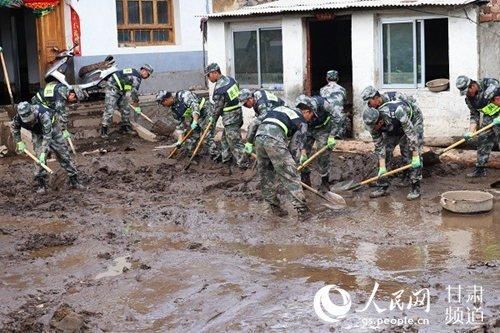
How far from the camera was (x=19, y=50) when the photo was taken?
2061 centimetres

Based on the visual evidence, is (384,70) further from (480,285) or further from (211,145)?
(480,285)

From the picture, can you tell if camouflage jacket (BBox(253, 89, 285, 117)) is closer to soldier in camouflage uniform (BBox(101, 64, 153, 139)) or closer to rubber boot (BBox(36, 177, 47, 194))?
rubber boot (BBox(36, 177, 47, 194))

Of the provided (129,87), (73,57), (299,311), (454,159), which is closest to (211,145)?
(129,87)

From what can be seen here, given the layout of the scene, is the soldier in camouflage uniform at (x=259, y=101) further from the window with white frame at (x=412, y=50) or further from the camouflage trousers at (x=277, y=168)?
the window with white frame at (x=412, y=50)

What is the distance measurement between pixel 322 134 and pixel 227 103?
2355 millimetres

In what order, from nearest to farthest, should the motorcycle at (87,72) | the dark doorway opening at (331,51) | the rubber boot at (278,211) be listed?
the rubber boot at (278,211)
the motorcycle at (87,72)
the dark doorway opening at (331,51)

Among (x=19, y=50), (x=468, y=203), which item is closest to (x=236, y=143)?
(x=468, y=203)

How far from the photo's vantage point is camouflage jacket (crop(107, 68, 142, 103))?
54.5ft

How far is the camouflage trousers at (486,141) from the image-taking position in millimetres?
12062

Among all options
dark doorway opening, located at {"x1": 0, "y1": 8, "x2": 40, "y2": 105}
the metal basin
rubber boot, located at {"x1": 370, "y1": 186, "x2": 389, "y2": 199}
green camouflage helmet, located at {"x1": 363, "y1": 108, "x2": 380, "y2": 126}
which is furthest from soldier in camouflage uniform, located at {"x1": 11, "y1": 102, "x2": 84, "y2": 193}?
dark doorway opening, located at {"x1": 0, "y1": 8, "x2": 40, "y2": 105}

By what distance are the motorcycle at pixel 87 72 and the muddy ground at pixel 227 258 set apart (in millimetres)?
5090

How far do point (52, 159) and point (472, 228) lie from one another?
8.56 metres

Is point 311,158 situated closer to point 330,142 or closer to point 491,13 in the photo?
point 330,142

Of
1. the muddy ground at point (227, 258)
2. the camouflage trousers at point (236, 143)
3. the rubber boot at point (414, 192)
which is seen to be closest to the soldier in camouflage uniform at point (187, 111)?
the camouflage trousers at point (236, 143)
